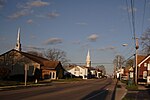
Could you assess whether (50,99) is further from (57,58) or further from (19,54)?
(57,58)

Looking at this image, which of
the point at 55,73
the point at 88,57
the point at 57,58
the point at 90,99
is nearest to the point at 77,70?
the point at 57,58

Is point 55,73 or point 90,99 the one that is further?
point 55,73

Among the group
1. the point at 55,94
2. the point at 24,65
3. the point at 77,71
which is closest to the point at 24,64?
the point at 24,65

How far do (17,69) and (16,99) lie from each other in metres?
52.3

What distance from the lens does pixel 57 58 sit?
387ft

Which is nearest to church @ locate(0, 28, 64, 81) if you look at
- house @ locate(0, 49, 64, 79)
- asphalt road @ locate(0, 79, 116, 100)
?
house @ locate(0, 49, 64, 79)

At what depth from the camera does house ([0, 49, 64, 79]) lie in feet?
227

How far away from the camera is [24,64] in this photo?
236 feet

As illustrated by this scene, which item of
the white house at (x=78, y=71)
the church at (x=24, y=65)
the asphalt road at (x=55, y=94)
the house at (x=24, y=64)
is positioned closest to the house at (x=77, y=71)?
the white house at (x=78, y=71)

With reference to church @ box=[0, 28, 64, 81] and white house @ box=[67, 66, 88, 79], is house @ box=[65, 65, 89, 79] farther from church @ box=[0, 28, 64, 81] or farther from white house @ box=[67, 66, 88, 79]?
church @ box=[0, 28, 64, 81]

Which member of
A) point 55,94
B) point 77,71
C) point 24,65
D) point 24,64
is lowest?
point 55,94

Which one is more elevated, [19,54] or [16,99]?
[19,54]

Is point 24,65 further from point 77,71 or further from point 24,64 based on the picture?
point 77,71

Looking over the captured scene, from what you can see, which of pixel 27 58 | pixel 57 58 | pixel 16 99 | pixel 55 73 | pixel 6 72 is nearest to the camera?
pixel 16 99
